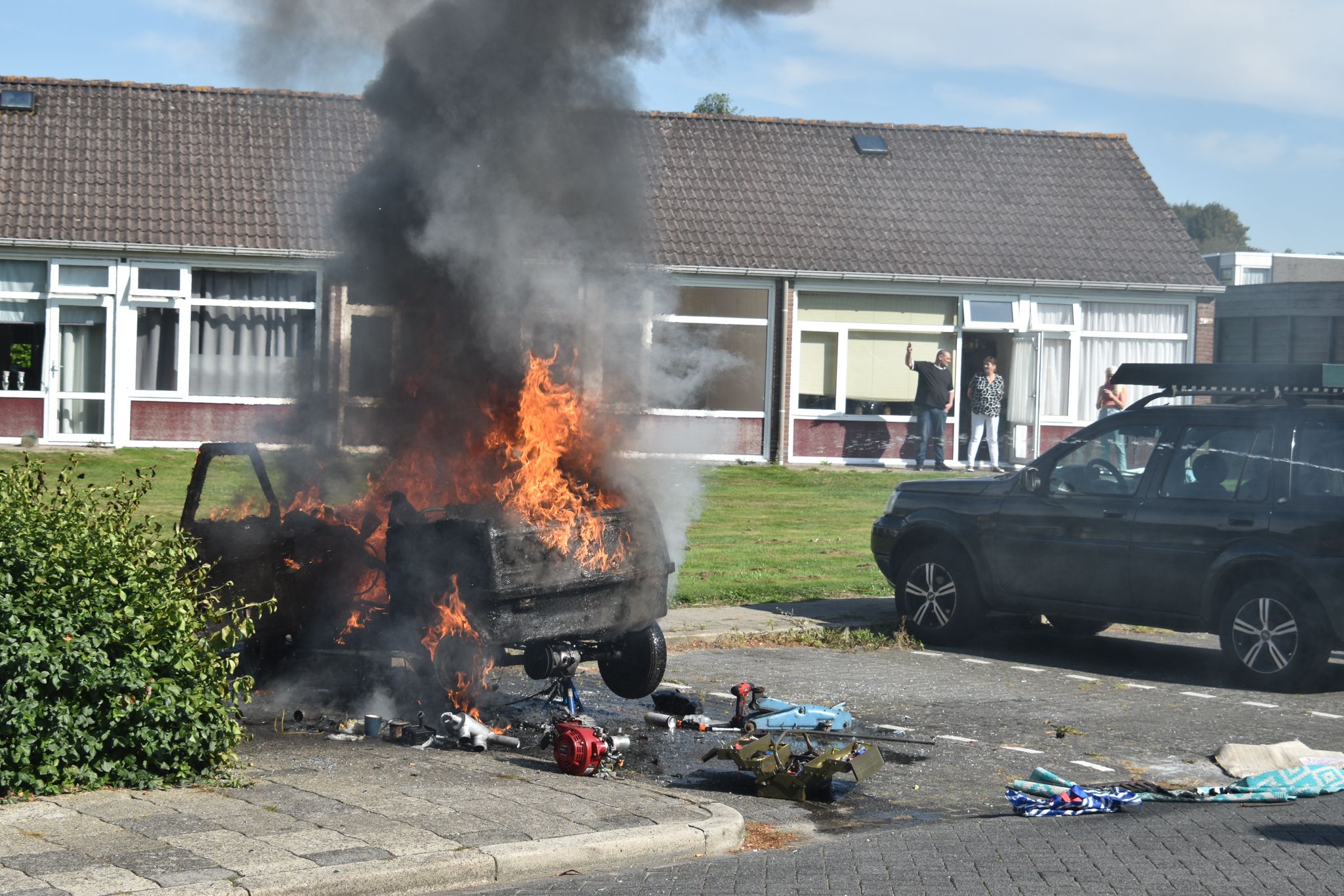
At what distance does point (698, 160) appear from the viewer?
2720 centimetres

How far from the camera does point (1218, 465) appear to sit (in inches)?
407

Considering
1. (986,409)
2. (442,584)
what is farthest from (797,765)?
(986,409)

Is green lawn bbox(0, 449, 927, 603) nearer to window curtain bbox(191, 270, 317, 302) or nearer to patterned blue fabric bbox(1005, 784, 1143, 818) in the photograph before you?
window curtain bbox(191, 270, 317, 302)

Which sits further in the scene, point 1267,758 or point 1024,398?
point 1024,398

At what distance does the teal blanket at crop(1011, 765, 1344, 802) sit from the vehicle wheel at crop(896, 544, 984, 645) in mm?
4128

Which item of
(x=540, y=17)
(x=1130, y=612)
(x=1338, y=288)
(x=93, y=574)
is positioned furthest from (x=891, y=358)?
(x=93, y=574)

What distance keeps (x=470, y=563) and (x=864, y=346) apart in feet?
62.4

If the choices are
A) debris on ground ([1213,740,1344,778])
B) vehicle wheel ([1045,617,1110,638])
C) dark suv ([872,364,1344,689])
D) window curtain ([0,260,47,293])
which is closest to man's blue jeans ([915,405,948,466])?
vehicle wheel ([1045,617,1110,638])

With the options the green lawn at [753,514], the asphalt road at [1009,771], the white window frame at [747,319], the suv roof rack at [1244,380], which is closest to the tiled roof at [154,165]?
the green lawn at [753,514]

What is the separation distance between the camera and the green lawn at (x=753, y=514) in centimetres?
967

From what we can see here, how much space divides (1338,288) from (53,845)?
29.3m

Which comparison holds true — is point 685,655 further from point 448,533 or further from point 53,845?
point 53,845

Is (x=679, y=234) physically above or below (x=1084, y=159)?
below

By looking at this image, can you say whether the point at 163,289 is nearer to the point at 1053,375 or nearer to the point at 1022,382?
the point at 1022,382
